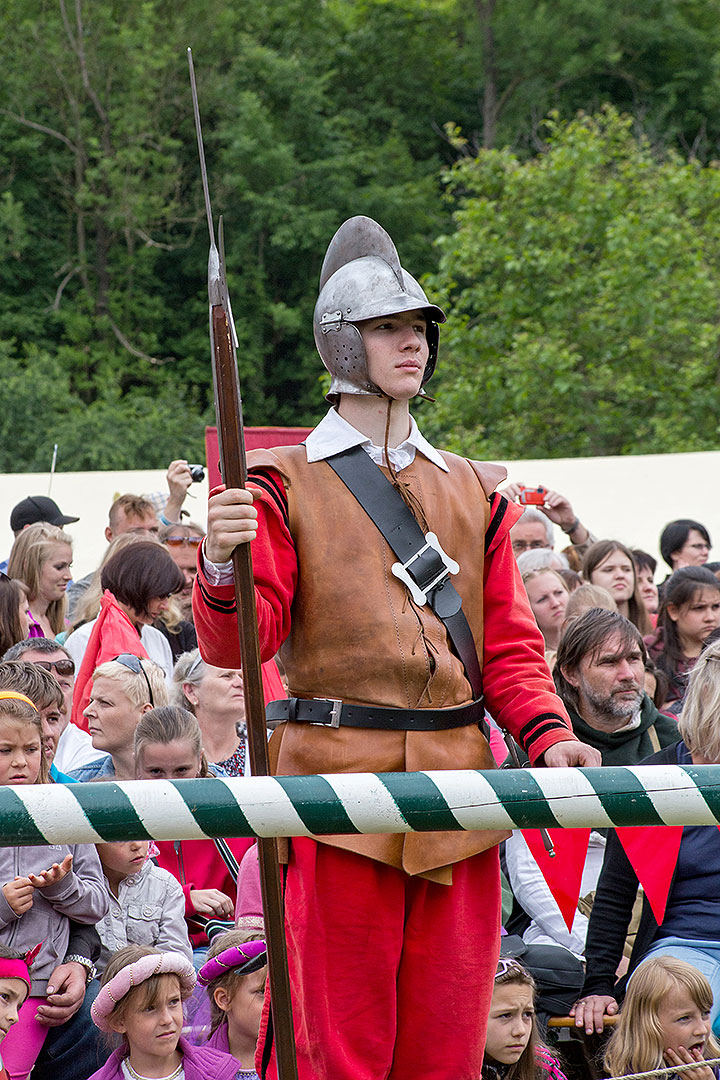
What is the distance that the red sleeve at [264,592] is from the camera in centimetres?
265

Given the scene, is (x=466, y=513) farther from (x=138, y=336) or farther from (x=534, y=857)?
(x=138, y=336)

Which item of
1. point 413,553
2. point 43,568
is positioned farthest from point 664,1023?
point 43,568

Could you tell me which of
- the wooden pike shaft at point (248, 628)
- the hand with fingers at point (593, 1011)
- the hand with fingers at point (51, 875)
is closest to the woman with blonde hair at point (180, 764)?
the hand with fingers at point (51, 875)

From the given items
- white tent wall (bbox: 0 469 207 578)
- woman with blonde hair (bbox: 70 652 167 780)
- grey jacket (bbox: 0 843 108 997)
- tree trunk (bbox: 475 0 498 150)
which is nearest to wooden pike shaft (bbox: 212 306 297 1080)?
grey jacket (bbox: 0 843 108 997)

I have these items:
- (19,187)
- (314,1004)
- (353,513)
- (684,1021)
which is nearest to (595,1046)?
(684,1021)

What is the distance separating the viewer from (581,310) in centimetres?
1645

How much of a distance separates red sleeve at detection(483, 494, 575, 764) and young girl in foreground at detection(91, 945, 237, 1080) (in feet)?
4.04

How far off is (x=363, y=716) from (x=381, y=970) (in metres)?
0.47

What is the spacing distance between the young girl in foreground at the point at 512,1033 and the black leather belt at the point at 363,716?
1.31 meters

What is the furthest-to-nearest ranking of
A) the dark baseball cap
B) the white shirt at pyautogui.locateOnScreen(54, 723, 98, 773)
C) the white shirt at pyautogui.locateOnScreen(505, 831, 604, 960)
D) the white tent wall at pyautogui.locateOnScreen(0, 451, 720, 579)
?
1. the white tent wall at pyautogui.locateOnScreen(0, 451, 720, 579)
2. the dark baseball cap
3. the white shirt at pyautogui.locateOnScreen(54, 723, 98, 773)
4. the white shirt at pyautogui.locateOnScreen(505, 831, 604, 960)

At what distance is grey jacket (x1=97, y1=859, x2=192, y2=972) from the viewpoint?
389cm

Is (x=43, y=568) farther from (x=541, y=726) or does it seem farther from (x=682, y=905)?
(x=541, y=726)

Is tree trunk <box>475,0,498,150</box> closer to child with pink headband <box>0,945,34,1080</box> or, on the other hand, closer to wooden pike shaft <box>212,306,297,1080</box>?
child with pink headband <box>0,945,34,1080</box>

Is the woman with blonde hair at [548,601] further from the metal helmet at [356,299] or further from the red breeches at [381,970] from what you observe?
the red breeches at [381,970]
